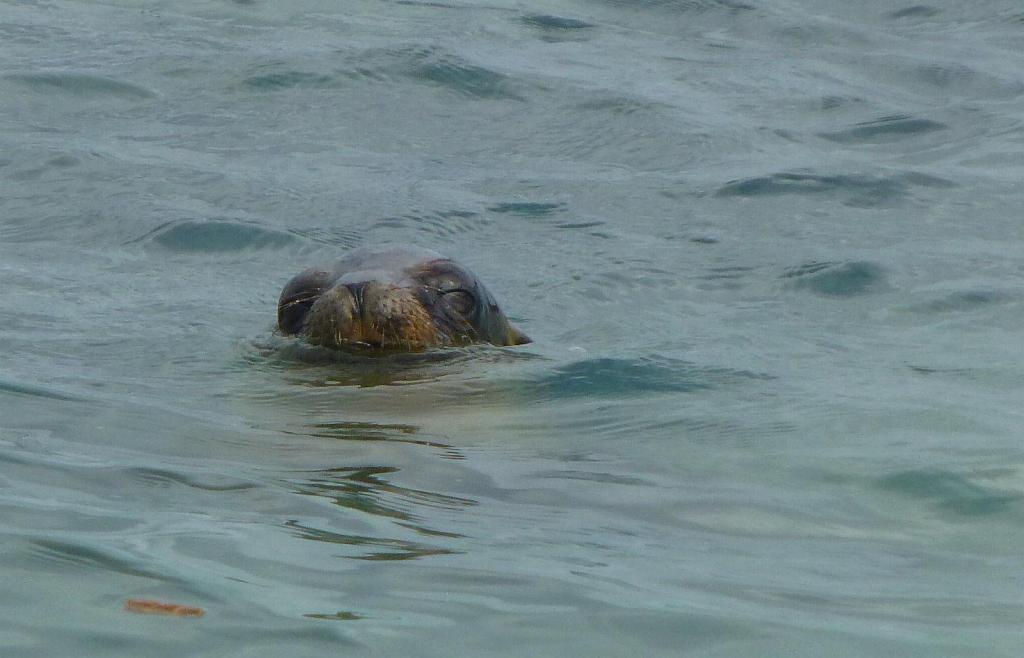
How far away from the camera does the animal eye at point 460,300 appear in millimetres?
5615

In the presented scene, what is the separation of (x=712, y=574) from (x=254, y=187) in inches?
257

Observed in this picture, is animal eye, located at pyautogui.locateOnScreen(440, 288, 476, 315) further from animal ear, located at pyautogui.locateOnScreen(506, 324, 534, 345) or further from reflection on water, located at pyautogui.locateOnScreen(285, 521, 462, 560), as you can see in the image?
reflection on water, located at pyautogui.locateOnScreen(285, 521, 462, 560)

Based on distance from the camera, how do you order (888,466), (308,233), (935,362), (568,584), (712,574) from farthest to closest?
(308,233) < (935,362) < (888,466) < (712,574) < (568,584)

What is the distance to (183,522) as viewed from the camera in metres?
3.34

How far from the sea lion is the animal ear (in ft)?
0.57

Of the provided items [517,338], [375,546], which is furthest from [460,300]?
[375,546]

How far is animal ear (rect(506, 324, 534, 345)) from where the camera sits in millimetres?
6122

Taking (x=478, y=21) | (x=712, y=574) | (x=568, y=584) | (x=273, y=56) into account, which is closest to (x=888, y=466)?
(x=712, y=574)

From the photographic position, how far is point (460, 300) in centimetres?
566

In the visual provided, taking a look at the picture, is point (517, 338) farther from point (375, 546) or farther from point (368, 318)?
point (375, 546)

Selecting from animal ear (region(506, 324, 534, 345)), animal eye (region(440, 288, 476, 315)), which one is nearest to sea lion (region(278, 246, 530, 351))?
animal eye (region(440, 288, 476, 315))

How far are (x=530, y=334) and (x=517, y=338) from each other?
60 centimetres

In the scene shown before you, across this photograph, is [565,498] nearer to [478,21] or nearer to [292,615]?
[292,615]

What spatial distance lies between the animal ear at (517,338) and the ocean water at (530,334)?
9 centimetres
